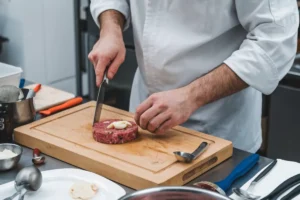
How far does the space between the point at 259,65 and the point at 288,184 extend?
357mm

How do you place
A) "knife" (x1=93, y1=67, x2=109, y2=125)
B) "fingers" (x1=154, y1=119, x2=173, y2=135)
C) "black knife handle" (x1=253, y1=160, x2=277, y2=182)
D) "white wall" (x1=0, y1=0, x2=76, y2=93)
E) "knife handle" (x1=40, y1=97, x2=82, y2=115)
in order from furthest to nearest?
"white wall" (x1=0, y1=0, x2=76, y2=93), "knife handle" (x1=40, y1=97, x2=82, y2=115), "knife" (x1=93, y1=67, x2=109, y2=125), "fingers" (x1=154, y1=119, x2=173, y2=135), "black knife handle" (x1=253, y1=160, x2=277, y2=182)

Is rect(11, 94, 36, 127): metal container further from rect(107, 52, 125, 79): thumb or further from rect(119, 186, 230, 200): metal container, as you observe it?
rect(119, 186, 230, 200): metal container

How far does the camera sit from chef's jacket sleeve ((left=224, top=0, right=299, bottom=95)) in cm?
135

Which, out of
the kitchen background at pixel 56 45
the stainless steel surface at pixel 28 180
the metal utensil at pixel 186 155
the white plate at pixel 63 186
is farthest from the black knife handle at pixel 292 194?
the kitchen background at pixel 56 45

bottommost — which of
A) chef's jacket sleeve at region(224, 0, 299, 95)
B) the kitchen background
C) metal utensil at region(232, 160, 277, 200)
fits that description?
the kitchen background

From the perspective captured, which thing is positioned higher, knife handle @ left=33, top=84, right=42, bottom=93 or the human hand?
the human hand

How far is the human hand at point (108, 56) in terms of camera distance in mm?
1425

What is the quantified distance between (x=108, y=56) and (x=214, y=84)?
29 centimetres

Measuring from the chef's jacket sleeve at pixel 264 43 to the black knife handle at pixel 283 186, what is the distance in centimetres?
32

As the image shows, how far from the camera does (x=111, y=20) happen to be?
5.22ft

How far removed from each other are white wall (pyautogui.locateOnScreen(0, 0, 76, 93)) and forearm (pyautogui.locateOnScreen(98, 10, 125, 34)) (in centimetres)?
174

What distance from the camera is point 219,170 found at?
1.24 meters

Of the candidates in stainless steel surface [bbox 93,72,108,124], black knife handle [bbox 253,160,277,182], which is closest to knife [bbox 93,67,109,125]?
stainless steel surface [bbox 93,72,108,124]

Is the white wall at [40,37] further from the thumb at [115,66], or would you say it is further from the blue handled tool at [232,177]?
the blue handled tool at [232,177]
